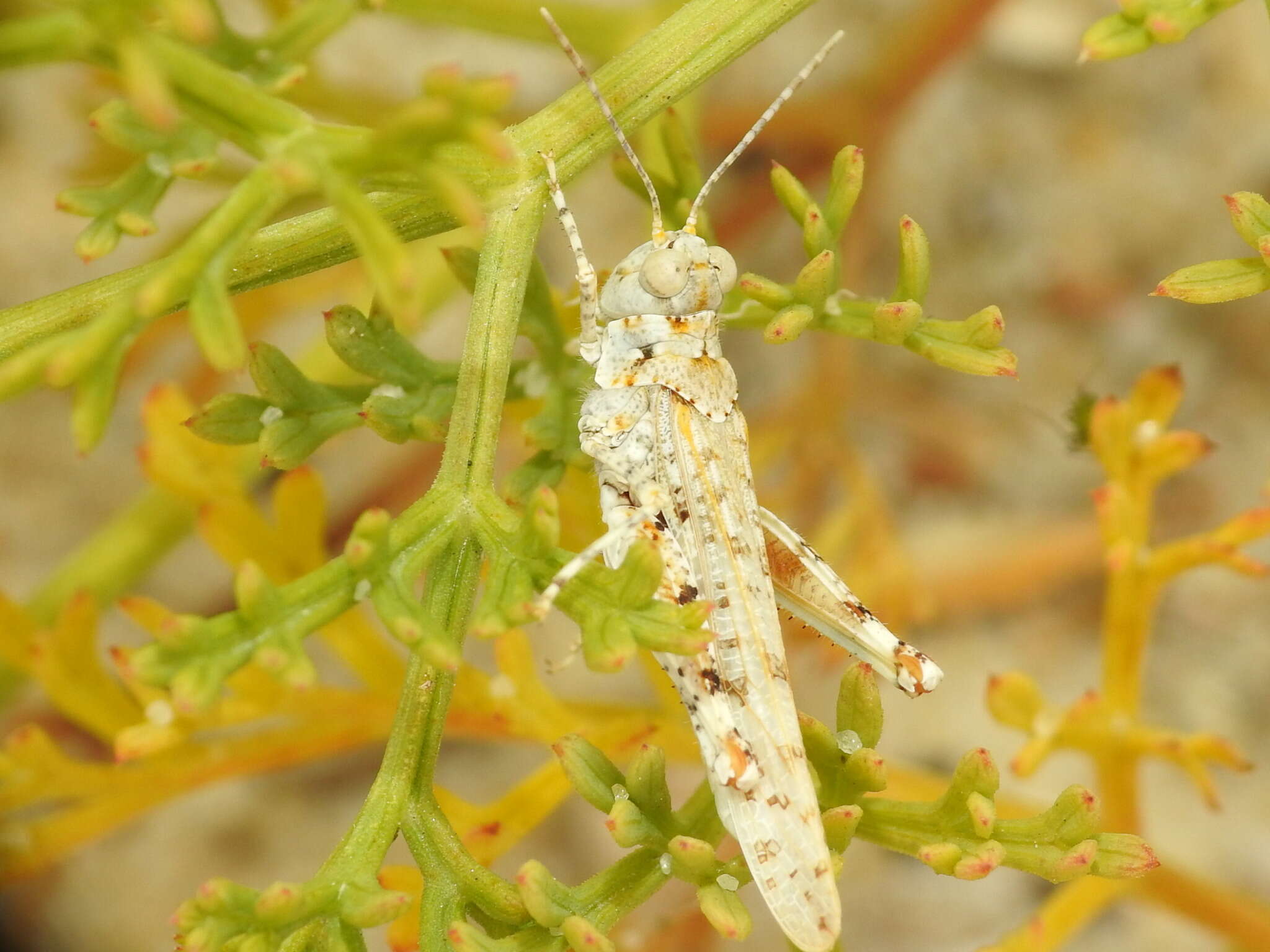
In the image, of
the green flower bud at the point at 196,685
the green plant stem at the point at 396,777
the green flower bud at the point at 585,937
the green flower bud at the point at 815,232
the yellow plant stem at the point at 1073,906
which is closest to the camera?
the green flower bud at the point at 196,685

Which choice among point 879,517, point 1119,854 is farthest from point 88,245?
point 879,517

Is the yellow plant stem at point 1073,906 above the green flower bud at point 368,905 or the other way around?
the other way around

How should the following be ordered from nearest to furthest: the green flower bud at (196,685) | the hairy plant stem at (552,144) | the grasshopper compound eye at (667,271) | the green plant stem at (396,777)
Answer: the green flower bud at (196,685) < the green plant stem at (396,777) < the hairy plant stem at (552,144) < the grasshopper compound eye at (667,271)

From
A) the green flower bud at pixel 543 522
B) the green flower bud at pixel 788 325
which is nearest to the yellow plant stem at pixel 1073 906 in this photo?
the green flower bud at pixel 788 325

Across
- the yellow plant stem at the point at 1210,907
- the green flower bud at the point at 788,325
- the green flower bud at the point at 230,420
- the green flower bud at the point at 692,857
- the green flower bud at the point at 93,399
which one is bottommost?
the yellow plant stem at the point at 1210,907

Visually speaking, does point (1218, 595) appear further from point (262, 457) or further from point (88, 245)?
point (88, 245)

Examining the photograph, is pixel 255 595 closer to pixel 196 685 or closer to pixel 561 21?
pixel 196 685

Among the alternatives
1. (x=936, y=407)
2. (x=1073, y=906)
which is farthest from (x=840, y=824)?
(x=936, y=407)

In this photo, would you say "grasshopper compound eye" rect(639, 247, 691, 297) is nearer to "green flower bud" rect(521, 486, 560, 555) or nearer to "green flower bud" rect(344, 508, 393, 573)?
"green flower bud" rect(521, 486, 560, 555)

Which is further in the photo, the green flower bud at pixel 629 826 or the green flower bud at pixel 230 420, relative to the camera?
the green flower bud at pixel 230 420

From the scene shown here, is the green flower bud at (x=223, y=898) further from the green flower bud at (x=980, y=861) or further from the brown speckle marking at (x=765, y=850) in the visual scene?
the green flower bud at (x=980, y=861)
